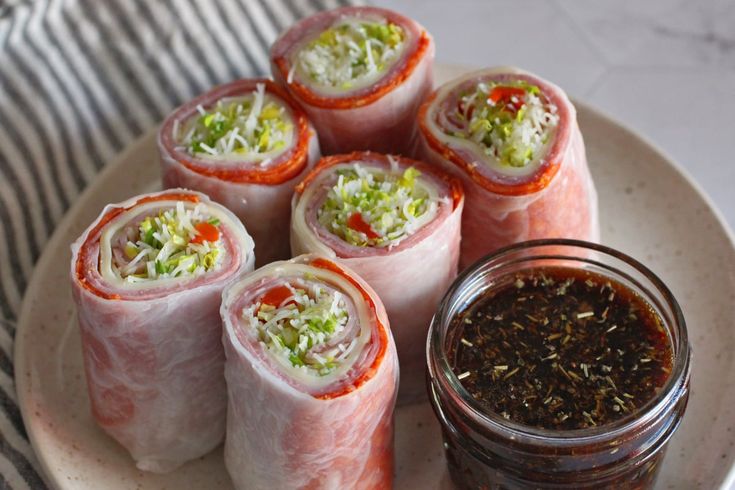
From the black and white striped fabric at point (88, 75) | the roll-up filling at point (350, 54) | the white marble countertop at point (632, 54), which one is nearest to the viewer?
the roll-up filling at point (350, 54)

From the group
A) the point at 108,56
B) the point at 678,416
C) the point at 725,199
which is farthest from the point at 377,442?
the point at 108,56

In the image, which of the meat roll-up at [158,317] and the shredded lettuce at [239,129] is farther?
the shredded lettuce at [239,129]

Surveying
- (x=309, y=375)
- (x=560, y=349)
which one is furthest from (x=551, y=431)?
(x=309, y=375)

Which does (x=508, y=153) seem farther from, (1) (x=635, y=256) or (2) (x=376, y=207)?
(1) (x=635, y=256)

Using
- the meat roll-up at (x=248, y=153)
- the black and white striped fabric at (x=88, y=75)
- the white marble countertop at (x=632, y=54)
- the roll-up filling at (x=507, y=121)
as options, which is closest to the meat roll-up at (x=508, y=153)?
the roll-up filling at (x=507, y=121)

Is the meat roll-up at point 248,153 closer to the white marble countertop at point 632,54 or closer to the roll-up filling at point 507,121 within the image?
the roll-up filling at point 507,121

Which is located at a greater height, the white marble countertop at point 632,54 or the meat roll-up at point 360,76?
the meat roll-up at point 360,76

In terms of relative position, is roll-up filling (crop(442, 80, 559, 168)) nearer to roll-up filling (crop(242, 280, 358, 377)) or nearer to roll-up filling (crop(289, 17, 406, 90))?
roll-up filling (crop(289, 17, 406, 90))
